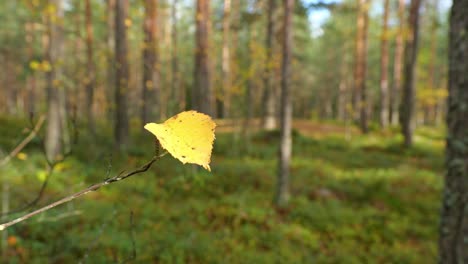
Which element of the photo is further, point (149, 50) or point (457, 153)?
point (149, 50)

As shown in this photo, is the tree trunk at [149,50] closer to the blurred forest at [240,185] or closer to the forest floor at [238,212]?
the blurred forest at [240,185]

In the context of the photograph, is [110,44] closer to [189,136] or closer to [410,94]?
[410,94]

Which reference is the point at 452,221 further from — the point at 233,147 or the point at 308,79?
the point at 308,79

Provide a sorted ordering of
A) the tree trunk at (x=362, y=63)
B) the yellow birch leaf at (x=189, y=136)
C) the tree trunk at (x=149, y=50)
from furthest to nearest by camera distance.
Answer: the tree trunk at (x=362, y=63) < the tree trunk at (x=149, y=50) < the yellow birch leaf at (x=189, y=136)

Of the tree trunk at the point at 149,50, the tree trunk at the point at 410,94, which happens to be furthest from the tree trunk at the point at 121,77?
the tree trunk at the point at 410,94

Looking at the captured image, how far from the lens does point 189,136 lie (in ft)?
1.80

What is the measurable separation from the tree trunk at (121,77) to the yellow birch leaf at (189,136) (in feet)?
29.1

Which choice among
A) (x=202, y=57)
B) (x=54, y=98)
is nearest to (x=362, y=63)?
(x=202, y=57)

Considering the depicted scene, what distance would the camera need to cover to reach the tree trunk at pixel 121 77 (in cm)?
885

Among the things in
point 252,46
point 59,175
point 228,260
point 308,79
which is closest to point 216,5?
point 308,79

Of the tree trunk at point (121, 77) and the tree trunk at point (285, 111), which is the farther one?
the tree trunk at point (121, 77)

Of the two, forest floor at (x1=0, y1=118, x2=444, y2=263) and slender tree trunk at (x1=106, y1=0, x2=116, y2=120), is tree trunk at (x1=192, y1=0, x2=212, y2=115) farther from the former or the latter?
slender tree trunk at (x1=106, y1=0, x2=116, y2=120)

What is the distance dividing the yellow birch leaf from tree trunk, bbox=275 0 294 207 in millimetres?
5809

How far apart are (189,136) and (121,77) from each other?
944 cm
